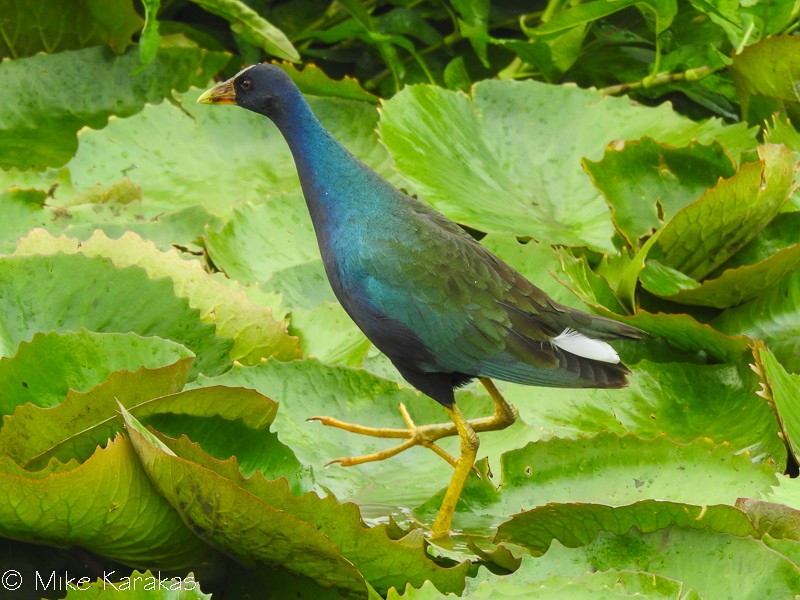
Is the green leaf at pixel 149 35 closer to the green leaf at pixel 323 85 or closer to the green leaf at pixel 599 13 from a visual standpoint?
the green leaf at pixel 323 85

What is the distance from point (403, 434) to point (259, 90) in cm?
52

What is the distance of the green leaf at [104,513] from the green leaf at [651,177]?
936 mm

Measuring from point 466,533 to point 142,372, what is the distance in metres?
0.42

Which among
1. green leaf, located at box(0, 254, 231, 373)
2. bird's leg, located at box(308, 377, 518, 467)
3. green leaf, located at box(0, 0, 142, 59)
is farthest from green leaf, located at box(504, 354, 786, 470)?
green leaf, located at box(0, 0, 142, 59)

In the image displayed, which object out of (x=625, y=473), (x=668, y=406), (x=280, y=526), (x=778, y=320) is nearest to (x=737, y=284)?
(x=778, y=320)

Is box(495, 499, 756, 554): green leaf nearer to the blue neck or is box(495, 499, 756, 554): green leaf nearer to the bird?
the bird

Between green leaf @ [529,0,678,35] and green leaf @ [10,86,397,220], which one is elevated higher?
green leaf @ [529,0,678,35]

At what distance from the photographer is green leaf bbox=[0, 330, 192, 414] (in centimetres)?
137

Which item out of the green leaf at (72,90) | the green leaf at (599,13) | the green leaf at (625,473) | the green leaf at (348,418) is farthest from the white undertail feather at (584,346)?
the green leaf at (72,90)

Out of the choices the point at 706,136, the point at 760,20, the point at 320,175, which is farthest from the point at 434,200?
the point at 760,20

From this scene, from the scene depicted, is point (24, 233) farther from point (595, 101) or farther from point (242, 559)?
point (595, 101)

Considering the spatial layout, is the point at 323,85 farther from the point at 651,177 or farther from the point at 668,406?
the point at 668,406

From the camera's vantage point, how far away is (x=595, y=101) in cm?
217

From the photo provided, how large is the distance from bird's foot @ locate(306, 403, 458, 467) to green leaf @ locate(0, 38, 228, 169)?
38.7 inches
